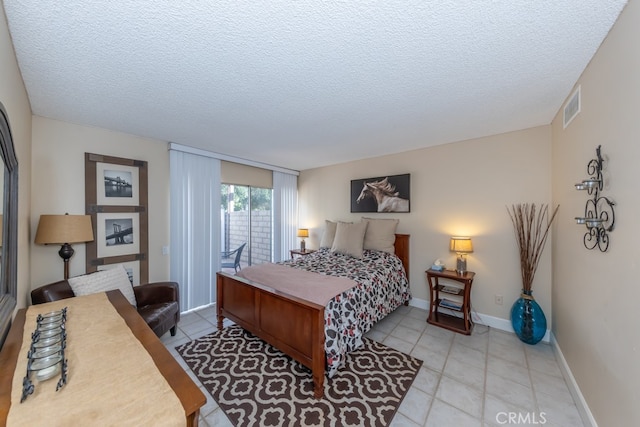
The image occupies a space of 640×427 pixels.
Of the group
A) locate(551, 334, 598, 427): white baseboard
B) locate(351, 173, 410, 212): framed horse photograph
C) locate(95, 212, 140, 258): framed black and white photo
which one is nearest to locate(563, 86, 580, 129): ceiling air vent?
locate(351, 173, 410, 212): framed horse photograph

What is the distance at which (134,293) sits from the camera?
8.20 feet

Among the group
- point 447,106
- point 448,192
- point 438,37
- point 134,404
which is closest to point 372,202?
point 448,192

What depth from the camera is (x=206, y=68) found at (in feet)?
5.17

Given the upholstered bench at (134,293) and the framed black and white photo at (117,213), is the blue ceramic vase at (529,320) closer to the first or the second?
the upholstered bench at (134,293)

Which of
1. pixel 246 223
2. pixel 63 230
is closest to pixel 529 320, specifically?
pixel 246 223

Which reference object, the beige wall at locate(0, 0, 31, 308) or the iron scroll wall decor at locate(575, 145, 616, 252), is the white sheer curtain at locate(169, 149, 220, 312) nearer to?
the beige wall at locate(0, 0, 31, 308)

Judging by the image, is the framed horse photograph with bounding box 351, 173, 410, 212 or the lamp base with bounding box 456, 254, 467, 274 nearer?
the lamp base with bounding box 456, 254, 467, 274

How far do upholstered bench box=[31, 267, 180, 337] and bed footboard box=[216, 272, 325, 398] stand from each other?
51 cm

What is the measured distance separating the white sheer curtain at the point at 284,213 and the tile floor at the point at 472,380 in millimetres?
2091

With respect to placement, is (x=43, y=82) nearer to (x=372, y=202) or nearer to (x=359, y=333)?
(x=359, y=333)

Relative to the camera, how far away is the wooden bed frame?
1.87 metres

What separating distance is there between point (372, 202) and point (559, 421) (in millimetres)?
2916

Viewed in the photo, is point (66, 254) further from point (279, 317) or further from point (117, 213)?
point (279, 317)

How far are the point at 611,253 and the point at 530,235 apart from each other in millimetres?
1448
